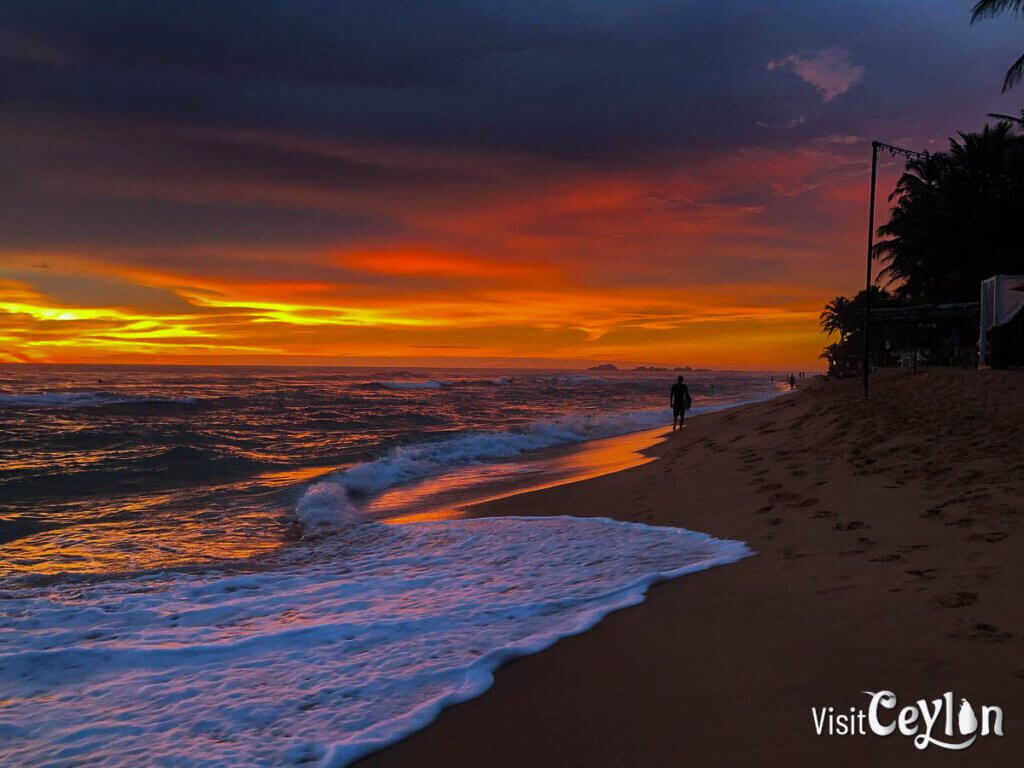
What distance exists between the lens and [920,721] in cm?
333

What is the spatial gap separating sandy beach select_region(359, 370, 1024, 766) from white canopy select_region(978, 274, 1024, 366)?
51.2 feet

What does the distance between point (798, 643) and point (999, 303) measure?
23208 mm

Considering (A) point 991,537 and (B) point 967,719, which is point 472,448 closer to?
(A) point 991,537

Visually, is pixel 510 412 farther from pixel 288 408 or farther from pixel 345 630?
pixel 345 630

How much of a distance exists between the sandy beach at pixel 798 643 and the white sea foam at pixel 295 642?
417 mm

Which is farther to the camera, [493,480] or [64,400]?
[64,400]

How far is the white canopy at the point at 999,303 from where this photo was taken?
2108 centimetres

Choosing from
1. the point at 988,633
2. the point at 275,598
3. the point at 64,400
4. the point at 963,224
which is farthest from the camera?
the point at 64,400

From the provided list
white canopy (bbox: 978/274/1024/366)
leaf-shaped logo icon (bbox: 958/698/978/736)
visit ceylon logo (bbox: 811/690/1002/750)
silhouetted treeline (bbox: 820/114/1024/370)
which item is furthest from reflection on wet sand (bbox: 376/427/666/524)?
silhouetted treeline (bbox: 820/114/1024/370)

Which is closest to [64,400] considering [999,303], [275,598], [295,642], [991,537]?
[275,598]

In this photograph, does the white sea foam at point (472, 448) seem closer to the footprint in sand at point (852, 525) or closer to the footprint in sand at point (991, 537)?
the footprint in sand at point (852, 525)

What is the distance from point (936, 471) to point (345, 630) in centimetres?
807

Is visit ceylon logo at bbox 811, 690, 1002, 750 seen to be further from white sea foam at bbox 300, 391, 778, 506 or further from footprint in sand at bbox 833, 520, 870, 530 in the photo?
white sea foam at bbox 300, 391, 778, 506

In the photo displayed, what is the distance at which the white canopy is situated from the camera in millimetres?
21078
